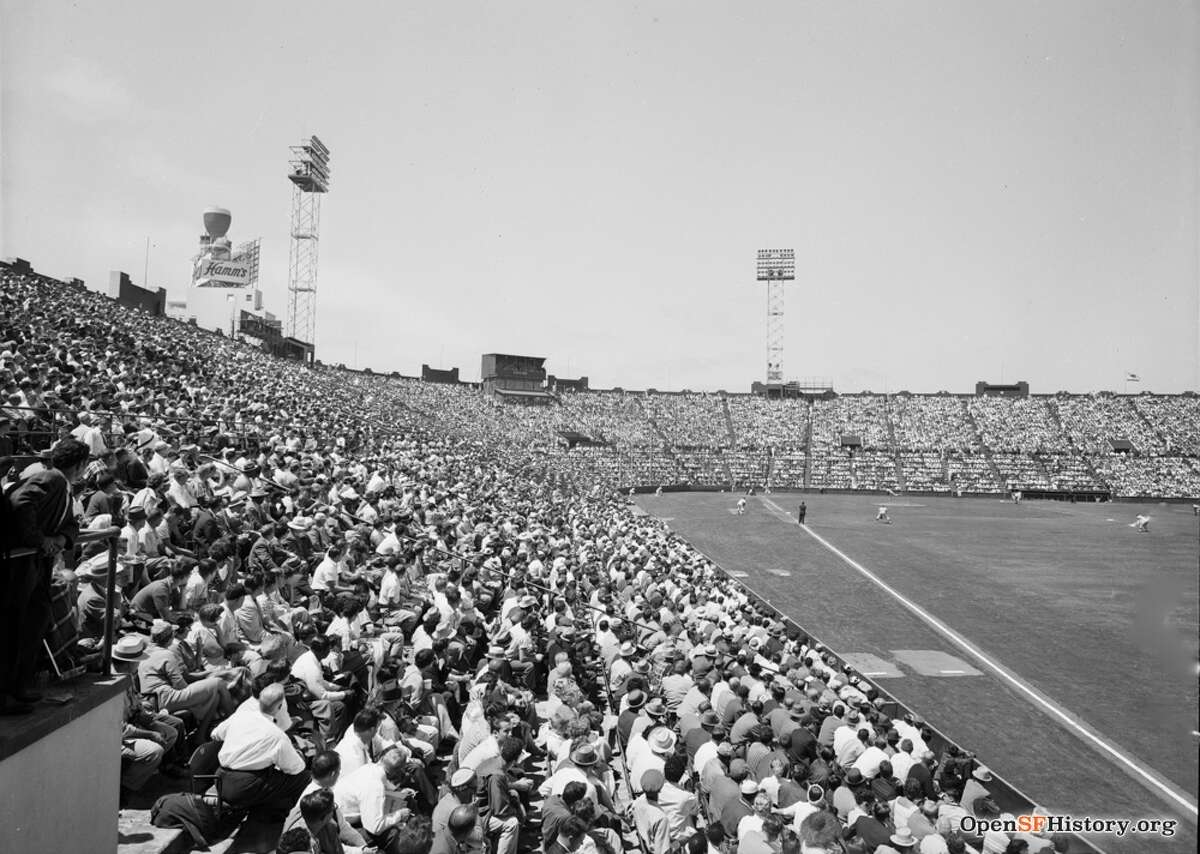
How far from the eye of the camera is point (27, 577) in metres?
4.34

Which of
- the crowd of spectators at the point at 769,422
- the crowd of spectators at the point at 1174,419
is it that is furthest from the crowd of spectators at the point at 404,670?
the crowd of spectators at the point at 1174,419

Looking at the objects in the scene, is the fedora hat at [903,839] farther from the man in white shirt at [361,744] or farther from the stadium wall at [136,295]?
the stadium wall at [136,295]

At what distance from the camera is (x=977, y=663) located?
18.9 metres

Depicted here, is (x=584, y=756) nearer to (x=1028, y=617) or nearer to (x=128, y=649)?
(x=128, y=649)

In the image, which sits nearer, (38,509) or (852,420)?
(38,509)

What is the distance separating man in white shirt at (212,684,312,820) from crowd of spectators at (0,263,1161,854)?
0.06 ft

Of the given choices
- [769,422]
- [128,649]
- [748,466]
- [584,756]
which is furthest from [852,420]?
[128,649]

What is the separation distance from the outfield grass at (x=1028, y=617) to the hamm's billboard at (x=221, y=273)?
→ 38710 mm

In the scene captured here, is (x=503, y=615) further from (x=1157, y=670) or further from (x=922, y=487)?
(x=922, y=487)

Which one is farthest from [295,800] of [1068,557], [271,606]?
[1068,557]

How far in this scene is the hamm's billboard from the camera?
60.9 m

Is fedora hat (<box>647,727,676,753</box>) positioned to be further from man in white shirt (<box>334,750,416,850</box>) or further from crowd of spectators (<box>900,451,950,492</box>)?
crowd of spectators (<box>900,451,950,492</box>)

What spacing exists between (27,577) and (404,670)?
15.3 feet

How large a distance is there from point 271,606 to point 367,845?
3844 mm
